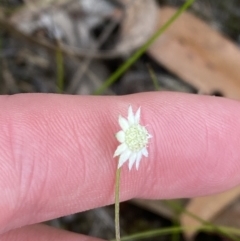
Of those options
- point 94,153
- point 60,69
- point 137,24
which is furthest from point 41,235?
point 137,24

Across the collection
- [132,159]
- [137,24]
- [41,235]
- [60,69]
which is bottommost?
[41,235]

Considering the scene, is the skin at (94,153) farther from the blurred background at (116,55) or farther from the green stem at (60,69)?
the green stem at (60,69)

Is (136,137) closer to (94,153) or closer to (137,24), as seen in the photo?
(94,153)

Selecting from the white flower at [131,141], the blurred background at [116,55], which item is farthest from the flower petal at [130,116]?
the blurred background at [116,55]

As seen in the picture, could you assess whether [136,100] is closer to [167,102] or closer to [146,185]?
[167,102]

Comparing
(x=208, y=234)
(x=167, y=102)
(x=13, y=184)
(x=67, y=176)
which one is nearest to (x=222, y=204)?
(x=208, y=234)

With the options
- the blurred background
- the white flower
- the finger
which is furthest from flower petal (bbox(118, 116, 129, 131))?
the blurred background

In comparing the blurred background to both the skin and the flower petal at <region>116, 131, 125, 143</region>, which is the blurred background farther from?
the flower petal at <region>116, 131, 125, 143</region>
